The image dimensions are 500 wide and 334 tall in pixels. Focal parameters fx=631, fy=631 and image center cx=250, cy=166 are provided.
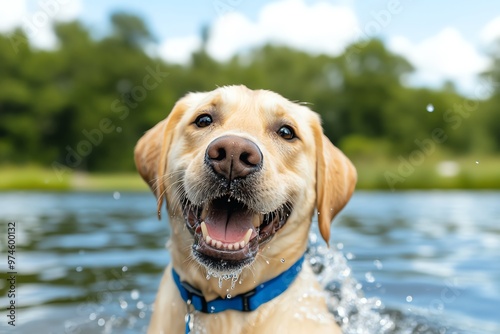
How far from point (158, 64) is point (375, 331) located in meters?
50.5

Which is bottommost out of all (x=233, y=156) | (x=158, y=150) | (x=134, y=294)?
(x=134, y=294)

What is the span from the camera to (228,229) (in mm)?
3414

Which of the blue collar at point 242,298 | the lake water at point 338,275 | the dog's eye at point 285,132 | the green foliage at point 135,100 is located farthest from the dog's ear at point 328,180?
the green foliage at point 135,100

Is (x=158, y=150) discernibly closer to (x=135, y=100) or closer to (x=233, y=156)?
(x=233, y=156)

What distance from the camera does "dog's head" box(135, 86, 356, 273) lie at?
3301mm

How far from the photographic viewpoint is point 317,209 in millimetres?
3980

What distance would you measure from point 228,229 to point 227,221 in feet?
0.18

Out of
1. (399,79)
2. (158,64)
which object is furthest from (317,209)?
(399,79)

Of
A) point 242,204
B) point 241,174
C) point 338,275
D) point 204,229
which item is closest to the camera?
point 241,174

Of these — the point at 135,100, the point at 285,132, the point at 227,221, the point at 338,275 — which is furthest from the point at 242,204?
the point at 135,100

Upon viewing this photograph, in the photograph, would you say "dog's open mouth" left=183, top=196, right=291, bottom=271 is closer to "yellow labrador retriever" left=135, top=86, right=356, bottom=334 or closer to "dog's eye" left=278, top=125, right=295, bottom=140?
"yellow labrador retriever" left=135, top=86, right=356, bottom=334

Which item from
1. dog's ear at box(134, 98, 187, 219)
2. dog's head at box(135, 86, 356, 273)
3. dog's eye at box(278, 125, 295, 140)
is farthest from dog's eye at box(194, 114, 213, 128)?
dog's eye at box(278, 125, 295, 140)

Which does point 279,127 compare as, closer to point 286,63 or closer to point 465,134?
point 465,134

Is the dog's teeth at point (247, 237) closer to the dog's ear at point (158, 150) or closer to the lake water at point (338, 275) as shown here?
the dog's ear at point (158, 150)
